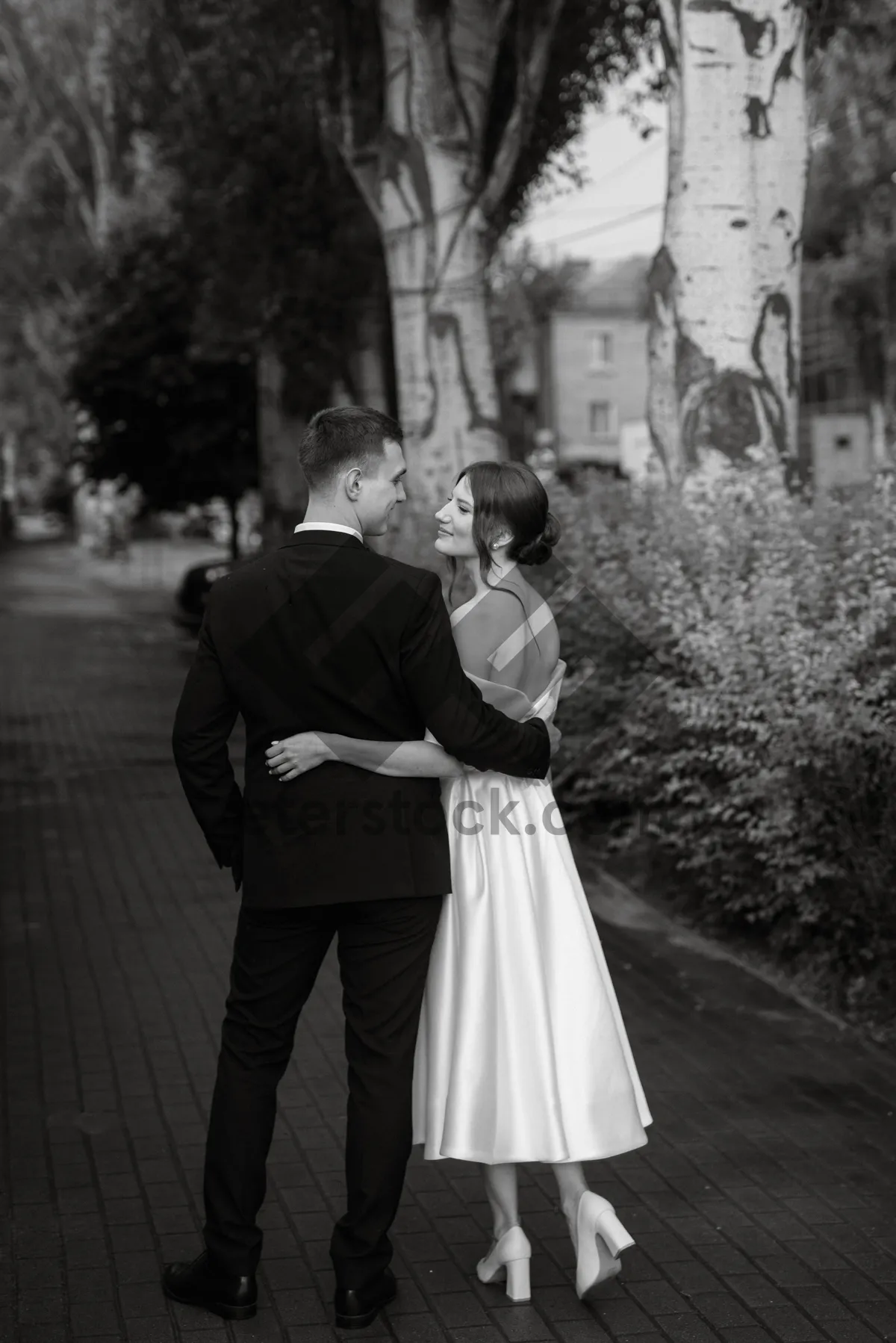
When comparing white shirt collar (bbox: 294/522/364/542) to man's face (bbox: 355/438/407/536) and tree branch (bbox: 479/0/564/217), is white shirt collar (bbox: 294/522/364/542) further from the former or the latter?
tree branch (bbox: 479/0/564/217)

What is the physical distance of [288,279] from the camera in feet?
65.2

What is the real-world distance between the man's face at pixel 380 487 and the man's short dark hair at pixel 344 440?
0.06 ft

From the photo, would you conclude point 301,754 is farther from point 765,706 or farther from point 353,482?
point 765,706

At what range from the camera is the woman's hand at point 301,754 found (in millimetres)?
3625

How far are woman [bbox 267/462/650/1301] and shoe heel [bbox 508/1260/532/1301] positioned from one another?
0.45ft

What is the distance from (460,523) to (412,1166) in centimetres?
201

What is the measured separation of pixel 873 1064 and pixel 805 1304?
189 centimetres

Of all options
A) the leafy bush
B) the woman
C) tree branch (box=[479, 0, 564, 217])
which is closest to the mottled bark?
tree branch (box=[479, 0, 564, 217])

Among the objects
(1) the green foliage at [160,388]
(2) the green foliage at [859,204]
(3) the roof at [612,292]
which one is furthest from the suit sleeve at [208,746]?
(3) the roof at [612,292]

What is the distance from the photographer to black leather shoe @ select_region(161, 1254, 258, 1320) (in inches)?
151

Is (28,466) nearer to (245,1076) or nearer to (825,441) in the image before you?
(825,441)

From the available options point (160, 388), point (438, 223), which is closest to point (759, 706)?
point (438, 223)

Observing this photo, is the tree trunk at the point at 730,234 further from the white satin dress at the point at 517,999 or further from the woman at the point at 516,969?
the white satin dress at the point at 517,999

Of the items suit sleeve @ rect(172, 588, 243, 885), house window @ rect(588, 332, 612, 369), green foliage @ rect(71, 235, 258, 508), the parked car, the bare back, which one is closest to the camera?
suit sleeve @ rect(172, 588, 243, 885)
